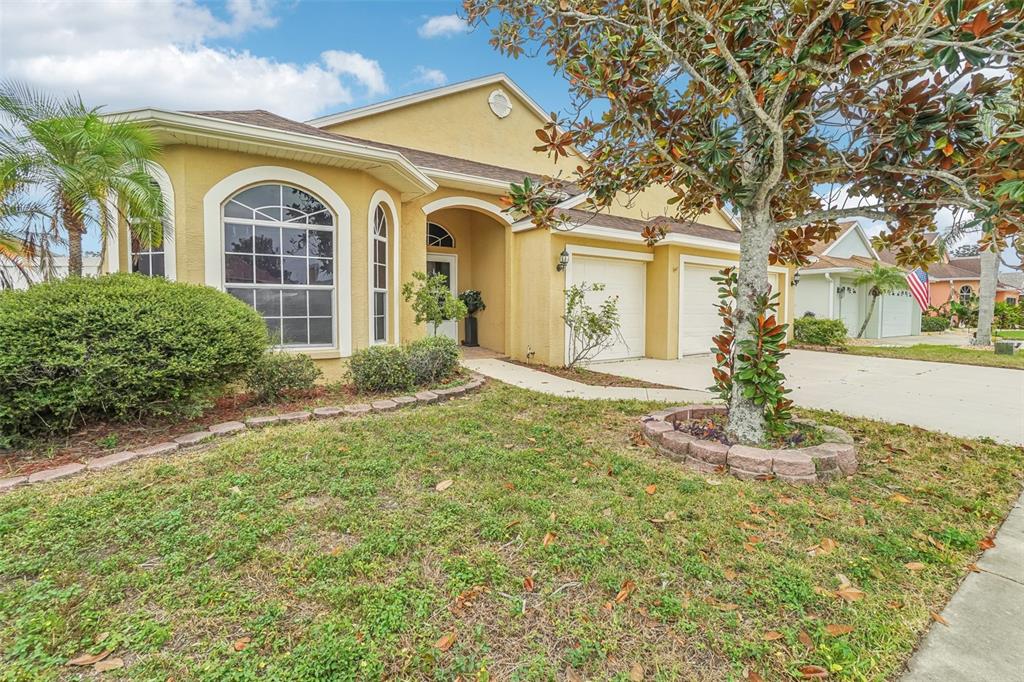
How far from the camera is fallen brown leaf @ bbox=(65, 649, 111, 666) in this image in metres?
1.92

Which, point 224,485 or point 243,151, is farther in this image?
point 243,151

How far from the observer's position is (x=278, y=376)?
19.5 feet

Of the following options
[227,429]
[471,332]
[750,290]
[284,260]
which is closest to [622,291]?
[471,332]

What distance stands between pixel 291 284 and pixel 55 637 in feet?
18.9

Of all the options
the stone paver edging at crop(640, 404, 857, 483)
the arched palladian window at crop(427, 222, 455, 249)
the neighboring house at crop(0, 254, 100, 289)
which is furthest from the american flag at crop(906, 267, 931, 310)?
the neighboring house at crop(0, 254, 100, 289)

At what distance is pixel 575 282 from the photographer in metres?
10.1

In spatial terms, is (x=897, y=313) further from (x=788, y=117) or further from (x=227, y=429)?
(x=227, y=429)

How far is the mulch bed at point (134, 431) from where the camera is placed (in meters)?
4.12

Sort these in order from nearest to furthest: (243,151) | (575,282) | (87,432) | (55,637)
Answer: (55,637) < (87,432) < (243,151) < (575,282)

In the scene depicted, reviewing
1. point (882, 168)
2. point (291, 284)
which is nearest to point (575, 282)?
point (291, 284)

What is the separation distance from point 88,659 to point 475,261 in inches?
431

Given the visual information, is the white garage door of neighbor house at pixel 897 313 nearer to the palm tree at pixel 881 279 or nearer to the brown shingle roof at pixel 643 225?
the palm tree at pixel 881 279

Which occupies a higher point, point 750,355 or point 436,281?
point 436,281

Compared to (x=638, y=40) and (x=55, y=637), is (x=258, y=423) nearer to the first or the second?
(x=55, y=637)
